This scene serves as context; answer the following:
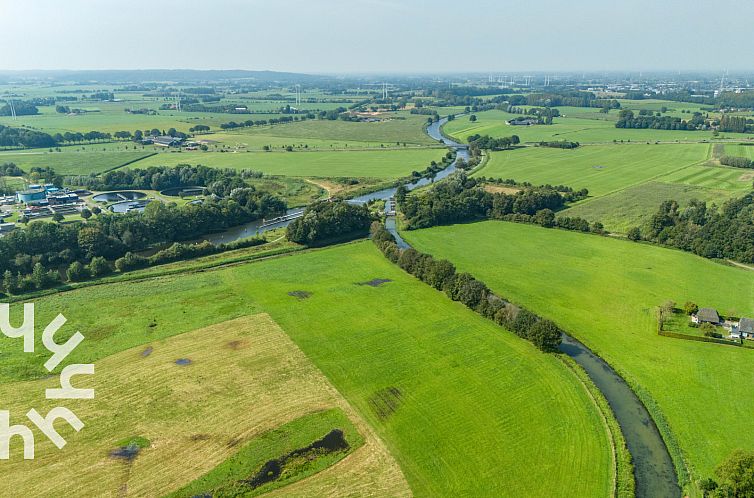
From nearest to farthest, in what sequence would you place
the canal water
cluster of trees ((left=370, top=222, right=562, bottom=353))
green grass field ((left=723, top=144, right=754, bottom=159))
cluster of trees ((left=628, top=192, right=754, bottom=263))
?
the canal water, cluster of trees ((left=370, top=222, right=562, bottom=353)), cluster of trees ((left=628, top=192, right=754, bottom=263)), green grass field ((left=723, top=144, right=754, bottom=159))

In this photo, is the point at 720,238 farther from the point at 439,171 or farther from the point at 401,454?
the point at 439,171

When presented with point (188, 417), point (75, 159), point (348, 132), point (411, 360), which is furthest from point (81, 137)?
point (411, 360)

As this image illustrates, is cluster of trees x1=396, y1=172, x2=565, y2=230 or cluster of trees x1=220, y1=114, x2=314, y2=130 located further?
cluster of trees x1=220, y1=114, x2=314, y2=130

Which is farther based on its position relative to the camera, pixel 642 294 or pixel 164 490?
pixel 642 294

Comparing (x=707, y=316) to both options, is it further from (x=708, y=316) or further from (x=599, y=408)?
(x=599, y=408)

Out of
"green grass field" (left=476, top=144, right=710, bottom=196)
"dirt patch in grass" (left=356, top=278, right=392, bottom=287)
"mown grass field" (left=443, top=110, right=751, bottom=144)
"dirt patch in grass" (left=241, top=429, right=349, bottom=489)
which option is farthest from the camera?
"mown grass field" (left=443, top=110, right=751, bottom=144)

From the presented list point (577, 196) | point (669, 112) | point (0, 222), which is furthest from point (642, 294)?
point (669, 112)

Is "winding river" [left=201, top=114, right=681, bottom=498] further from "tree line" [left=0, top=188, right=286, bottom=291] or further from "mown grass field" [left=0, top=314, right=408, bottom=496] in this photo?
"tree line" [left=0, top=188, right=286, bottom=291]

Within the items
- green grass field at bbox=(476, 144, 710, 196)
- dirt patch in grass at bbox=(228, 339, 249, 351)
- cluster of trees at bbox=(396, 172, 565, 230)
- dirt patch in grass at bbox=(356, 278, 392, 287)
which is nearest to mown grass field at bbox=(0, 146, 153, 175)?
cluster of trees at bbox=(396, 172, 565, 230)
